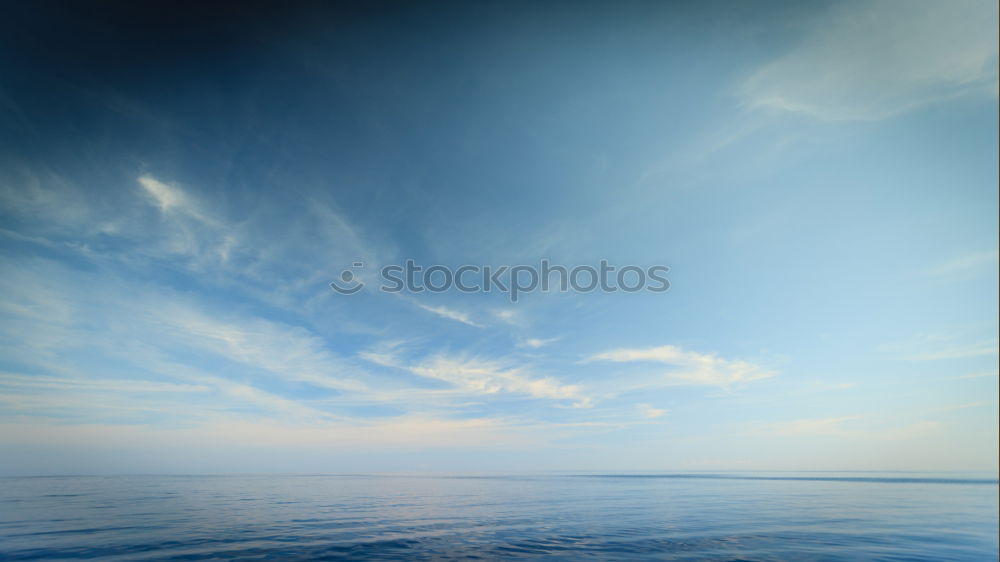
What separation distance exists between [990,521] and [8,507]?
199 feet

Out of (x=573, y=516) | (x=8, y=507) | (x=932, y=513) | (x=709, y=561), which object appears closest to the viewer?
(x=709, y=561)

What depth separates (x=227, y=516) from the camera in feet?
75.2

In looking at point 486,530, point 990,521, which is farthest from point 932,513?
point 486,530

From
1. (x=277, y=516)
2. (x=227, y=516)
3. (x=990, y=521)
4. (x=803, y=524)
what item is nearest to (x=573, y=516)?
(x=803, y=524)

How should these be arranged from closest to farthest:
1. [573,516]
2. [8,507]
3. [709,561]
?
[709,561] < [573,516] < [8,507]

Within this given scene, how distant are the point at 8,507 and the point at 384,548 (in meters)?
32.4

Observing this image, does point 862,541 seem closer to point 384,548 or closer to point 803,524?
point 803,524

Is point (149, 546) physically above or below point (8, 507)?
above

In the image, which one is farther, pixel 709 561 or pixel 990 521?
pixel 990 521

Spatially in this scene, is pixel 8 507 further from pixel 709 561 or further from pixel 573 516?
pixel 709 561

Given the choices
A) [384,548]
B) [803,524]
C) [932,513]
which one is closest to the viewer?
[384,548]

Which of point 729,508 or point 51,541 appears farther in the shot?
point 729,508

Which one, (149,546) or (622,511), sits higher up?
(149,546)

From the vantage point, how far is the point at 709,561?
13.1 meters
